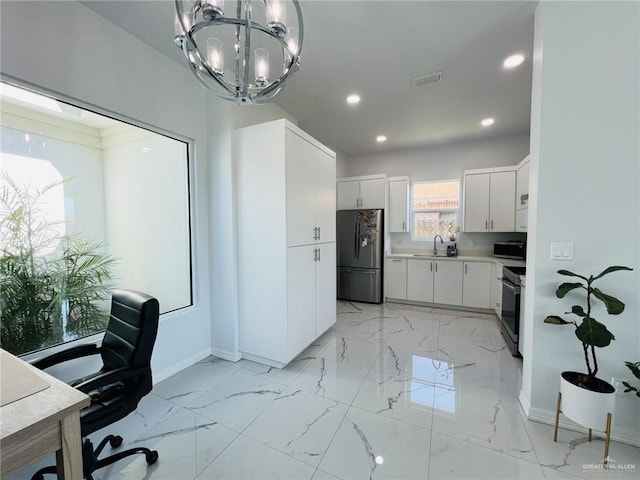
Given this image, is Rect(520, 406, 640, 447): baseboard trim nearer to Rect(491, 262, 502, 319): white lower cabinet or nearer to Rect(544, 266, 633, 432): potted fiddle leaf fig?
Rect(544, 266, 633, 432): potted fiddle leaf fig

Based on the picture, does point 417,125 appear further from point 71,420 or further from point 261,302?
point 71,420

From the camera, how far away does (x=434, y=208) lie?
16.1ft

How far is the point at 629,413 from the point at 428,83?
3.05 m

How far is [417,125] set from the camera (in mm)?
3863

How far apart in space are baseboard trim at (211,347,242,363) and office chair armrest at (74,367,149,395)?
4.50ft

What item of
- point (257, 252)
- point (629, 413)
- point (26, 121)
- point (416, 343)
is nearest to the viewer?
point (629, 413)

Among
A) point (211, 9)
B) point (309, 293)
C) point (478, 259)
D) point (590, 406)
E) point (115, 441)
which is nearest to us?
point (211, 9)

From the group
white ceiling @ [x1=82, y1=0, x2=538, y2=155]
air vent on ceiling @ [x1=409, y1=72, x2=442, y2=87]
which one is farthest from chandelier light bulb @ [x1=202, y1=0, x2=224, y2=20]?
air vent on ceiling @ [x1=409, y1=72, x2=442, y2=87]

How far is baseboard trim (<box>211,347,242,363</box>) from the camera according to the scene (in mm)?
2755

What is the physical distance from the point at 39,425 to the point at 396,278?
443 cm

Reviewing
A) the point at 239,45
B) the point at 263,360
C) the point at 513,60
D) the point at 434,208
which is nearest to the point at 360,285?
the point at 434,208

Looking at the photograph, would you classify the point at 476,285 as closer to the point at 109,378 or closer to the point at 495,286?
the point at 495,286

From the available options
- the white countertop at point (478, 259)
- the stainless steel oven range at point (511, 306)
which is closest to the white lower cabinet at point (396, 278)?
the white countertop at point (478, 259)

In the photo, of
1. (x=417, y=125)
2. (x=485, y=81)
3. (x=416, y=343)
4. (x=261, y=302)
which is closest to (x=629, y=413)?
(x=416, y=343)
